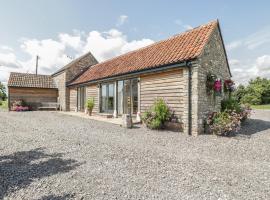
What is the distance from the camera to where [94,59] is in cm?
2206

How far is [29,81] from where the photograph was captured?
68.1 feet

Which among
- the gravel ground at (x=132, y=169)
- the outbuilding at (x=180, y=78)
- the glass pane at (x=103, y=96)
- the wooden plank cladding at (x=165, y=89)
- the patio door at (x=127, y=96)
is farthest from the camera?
the glass pane at (x=103, y=96)

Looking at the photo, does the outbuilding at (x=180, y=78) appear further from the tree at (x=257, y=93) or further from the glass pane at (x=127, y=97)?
the tree at (x=257, y=93)

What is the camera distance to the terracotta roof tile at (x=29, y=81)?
19816 millimetres

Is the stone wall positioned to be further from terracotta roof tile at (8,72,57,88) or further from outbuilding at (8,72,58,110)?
terracotta roof tile at (8,72,57,88)

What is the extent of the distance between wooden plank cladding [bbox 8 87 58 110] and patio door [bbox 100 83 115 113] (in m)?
9.95

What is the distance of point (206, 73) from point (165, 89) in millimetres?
1996

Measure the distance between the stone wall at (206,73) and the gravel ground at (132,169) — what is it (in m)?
1.69

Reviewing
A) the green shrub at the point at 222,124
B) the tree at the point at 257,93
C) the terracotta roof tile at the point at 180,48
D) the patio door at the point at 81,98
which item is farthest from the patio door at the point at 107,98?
the tree at the point at 257,93

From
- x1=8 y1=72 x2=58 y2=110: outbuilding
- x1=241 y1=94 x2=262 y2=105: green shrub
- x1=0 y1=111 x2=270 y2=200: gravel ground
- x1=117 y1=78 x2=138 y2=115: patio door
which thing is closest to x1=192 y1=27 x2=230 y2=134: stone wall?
x1=0 y1=111 x2=270 y2=200: gravel ground

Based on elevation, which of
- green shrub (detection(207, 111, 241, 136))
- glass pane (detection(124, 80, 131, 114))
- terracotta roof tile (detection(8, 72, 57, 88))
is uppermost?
terracotta roof tile (detection(8, 72, 57, 88))

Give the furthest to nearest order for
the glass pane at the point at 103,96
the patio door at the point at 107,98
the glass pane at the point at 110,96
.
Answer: the glass pane at the point at 103,96 < the patio door at the point at 107,98 < the glass pane at the point at 110,96

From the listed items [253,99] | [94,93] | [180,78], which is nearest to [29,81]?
[94,93]

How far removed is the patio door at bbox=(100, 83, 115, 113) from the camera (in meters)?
13.5
